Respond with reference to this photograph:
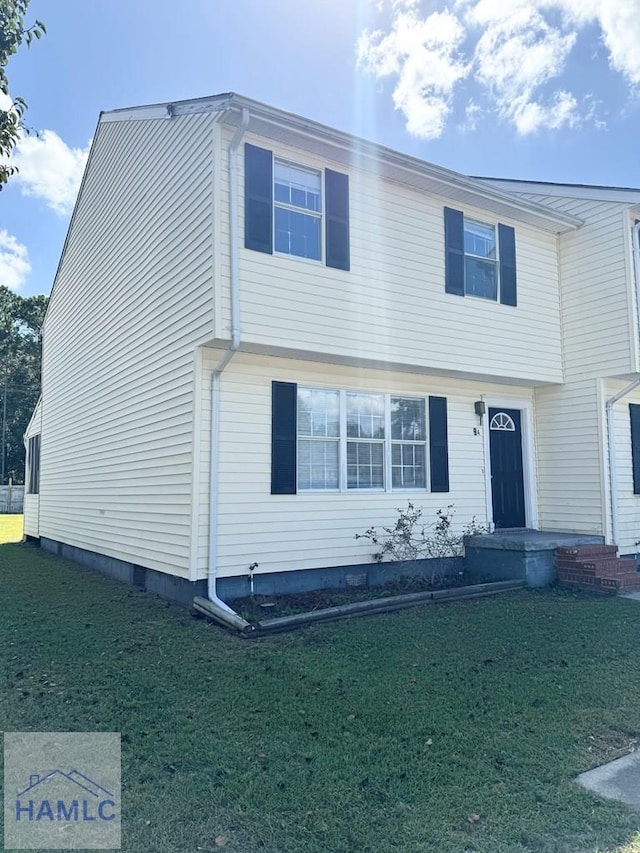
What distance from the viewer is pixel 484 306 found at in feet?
31.0

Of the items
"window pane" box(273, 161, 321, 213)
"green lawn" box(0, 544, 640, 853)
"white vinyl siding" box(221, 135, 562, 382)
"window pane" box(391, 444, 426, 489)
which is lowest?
"green lawn" box(0, 544, 640, 853)

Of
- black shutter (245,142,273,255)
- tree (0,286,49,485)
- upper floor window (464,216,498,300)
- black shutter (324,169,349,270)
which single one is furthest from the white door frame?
tree (0,286,49,485)

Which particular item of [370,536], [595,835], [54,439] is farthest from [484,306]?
[54,439]

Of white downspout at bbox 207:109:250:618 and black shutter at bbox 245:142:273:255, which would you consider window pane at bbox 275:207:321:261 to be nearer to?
black shutter at bbox 245:142:273:255

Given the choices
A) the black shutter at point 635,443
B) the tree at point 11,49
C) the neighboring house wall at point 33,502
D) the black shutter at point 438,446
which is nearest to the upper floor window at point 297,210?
the black shutter at point 438,446

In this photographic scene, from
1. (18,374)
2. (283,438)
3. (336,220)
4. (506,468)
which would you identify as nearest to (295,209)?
(336,220)

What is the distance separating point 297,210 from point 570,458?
6.03 m

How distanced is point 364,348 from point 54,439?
33.8 ft

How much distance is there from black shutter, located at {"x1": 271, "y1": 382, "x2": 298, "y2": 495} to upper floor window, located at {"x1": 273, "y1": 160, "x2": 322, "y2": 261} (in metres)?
1.75

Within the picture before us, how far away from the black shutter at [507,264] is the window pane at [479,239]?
0.13 meters

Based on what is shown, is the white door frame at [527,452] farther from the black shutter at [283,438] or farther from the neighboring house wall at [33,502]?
the neighboring house wall at [33,502]

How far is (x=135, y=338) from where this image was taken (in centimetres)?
954

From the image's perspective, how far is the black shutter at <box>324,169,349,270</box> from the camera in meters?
7.91

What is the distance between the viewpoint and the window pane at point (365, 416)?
8500 mm
